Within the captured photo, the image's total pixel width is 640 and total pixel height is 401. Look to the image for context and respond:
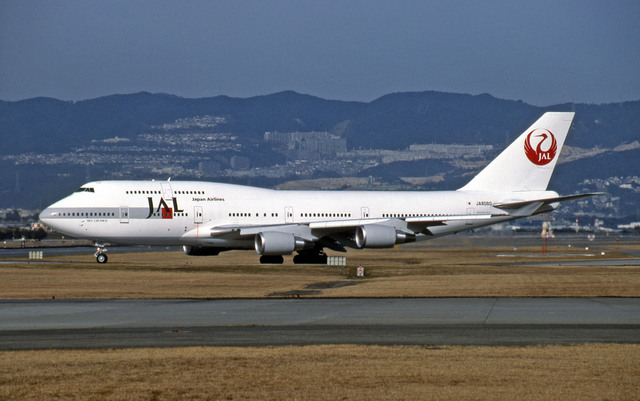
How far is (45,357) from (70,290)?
1648 cm

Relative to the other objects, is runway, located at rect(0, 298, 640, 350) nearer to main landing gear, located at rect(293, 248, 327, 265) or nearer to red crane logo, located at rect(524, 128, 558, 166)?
main landing gear, located at rect(293, 248, 327, 265)

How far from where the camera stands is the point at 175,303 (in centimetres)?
2808

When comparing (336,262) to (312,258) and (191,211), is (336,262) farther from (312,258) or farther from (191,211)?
(191,211)

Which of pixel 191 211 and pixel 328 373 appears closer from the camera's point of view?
pixel 328 373

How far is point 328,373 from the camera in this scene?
48.0 ft

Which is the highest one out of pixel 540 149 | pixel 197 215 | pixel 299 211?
pixel 540 149

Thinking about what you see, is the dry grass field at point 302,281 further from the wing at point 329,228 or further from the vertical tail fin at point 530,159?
the vertical tail fin at point 530,159

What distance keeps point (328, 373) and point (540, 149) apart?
44550 millimetres

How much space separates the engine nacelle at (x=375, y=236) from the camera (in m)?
49.9

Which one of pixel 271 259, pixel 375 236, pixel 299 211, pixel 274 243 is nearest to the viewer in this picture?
pixel 274 243

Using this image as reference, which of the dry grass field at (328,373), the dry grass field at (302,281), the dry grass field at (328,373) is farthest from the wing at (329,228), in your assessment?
the dry grass field at (328,373)

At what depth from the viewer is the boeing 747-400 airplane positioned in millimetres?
49688

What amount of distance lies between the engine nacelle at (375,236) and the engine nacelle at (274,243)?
365cm

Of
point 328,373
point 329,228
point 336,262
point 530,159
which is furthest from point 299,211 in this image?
point 328,373
